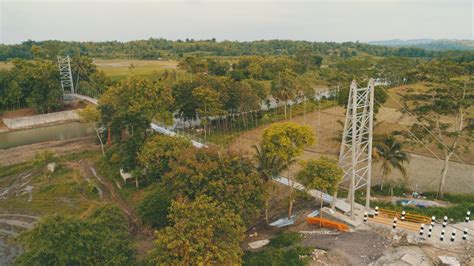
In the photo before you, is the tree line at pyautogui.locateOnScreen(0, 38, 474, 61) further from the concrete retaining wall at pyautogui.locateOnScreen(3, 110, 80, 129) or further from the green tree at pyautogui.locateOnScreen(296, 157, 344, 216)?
the green tree at pyautogui.locateOnScreen(296, 157, 344, 216)

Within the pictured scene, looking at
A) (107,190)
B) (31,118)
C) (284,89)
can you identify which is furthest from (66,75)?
(107,190)

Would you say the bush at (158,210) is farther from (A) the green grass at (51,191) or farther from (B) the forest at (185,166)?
(A) the green grass at (51,191)

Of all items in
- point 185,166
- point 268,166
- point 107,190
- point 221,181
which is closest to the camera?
point 221,181

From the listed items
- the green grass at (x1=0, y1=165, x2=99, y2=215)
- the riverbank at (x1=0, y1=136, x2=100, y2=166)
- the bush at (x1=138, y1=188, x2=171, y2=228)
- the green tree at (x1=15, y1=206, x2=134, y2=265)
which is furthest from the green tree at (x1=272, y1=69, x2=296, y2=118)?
the green tree at (x1=15, y1=206, x2=134, y2=265)

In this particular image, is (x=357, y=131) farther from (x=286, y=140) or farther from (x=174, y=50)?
(x=174, y=50)

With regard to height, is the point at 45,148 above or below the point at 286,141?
below

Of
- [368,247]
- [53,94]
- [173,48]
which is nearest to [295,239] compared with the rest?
[368,247]

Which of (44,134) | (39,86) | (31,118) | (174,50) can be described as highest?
(174,50)
